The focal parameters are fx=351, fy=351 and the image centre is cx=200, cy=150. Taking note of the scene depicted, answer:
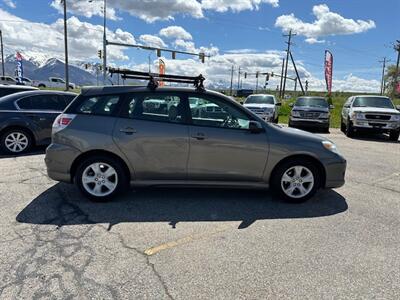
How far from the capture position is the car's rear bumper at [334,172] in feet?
16.5

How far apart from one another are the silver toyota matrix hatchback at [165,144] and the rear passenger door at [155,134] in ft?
0.04

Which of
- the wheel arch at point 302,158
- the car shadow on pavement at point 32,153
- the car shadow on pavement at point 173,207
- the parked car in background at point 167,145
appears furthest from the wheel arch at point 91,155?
the car shadow on pavement at point 32,153

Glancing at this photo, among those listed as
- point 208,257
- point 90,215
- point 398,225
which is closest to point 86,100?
point 90,215

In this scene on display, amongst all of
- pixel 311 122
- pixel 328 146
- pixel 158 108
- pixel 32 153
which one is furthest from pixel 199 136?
pixel 311 122

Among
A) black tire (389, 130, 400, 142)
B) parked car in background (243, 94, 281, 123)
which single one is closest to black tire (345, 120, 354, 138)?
black tire (389, 130, 400, 142)

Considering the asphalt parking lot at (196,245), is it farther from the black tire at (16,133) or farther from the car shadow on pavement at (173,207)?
the black tire at (16,133)

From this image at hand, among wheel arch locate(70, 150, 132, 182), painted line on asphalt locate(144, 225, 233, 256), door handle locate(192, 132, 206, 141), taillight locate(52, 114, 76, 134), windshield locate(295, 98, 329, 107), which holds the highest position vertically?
windshield locate(295, 98, 329, 107)

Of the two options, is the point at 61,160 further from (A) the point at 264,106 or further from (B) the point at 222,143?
(A) the point at 264,106

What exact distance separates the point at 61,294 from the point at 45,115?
6478 millimetres

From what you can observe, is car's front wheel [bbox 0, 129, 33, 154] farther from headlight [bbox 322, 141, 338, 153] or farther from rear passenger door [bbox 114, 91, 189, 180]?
headlight [bbox 322, 141, 338, 153]

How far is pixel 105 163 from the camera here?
15.8 feet

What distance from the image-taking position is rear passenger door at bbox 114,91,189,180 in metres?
4.76

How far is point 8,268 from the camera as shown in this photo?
311 cm

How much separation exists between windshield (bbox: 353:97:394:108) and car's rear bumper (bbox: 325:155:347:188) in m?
11.1
